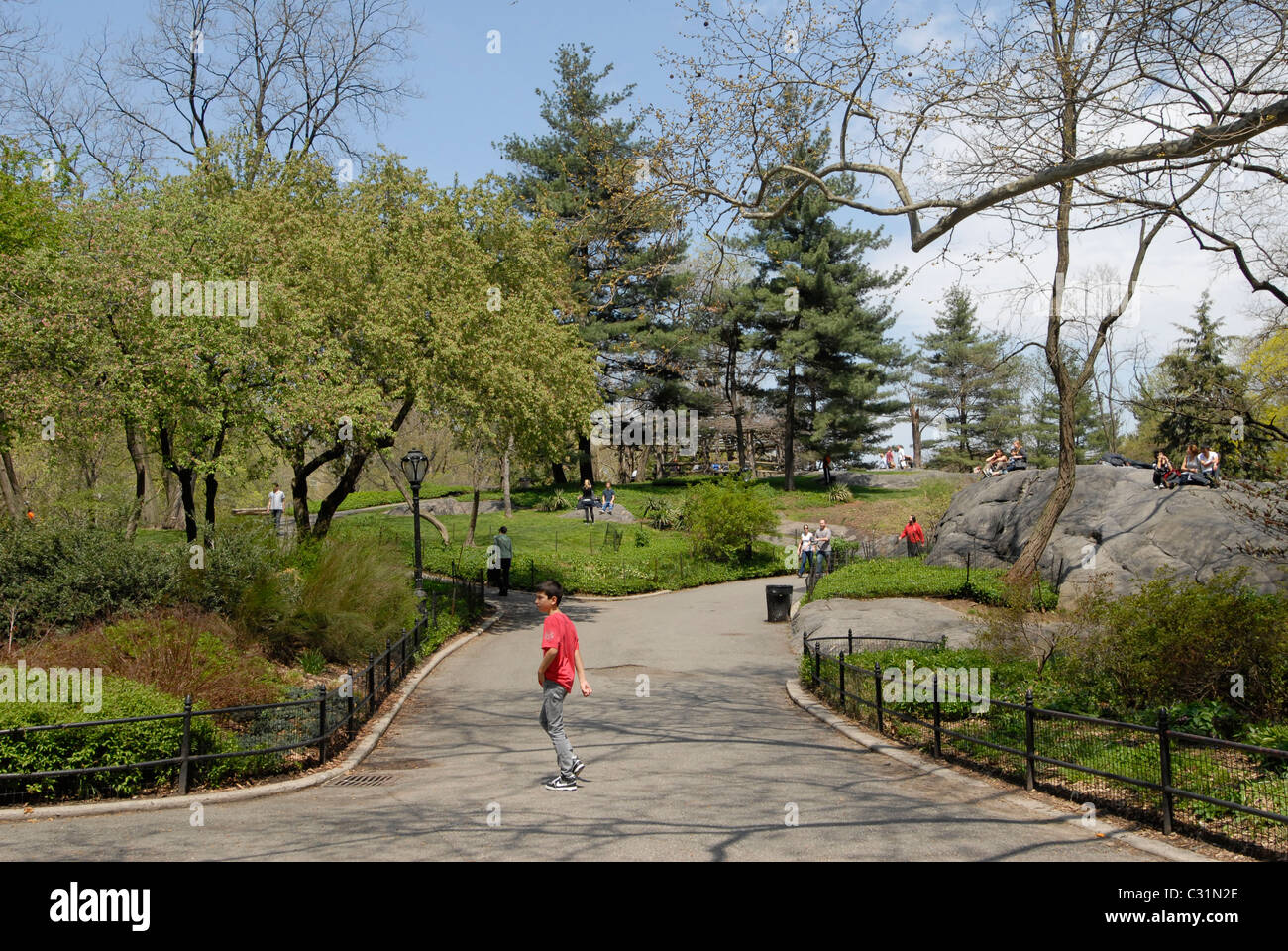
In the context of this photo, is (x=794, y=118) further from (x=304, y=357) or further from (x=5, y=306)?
(x=5, y=306)

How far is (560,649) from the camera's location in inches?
360

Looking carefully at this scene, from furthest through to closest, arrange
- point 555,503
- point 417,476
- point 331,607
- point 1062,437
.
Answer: point 555,503, point 1062,437, point 417,476, point 331,607

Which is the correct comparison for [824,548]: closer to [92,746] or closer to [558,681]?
[558,681]

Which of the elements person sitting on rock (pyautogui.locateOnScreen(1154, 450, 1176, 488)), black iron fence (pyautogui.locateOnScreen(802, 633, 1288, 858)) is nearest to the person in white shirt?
person sitting on rock (pyautogui.locateOnScreen(1154, 450, 1176, 488))

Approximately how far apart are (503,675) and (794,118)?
1080 cm

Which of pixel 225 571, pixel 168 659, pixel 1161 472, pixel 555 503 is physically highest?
pixel 1161 472

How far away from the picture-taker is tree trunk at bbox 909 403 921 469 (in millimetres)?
71375

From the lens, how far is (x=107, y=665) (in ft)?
36.5

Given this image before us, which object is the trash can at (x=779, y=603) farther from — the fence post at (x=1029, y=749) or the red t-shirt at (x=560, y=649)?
the red t-shirt at (x=560, y=649)

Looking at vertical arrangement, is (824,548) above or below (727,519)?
below

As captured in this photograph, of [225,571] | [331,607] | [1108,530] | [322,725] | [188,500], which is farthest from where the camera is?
[1108,530]

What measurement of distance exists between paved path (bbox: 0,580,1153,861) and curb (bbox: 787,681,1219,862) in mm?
141

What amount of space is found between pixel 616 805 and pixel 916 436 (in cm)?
6869

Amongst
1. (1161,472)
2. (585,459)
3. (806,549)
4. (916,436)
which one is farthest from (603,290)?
(916,436)
